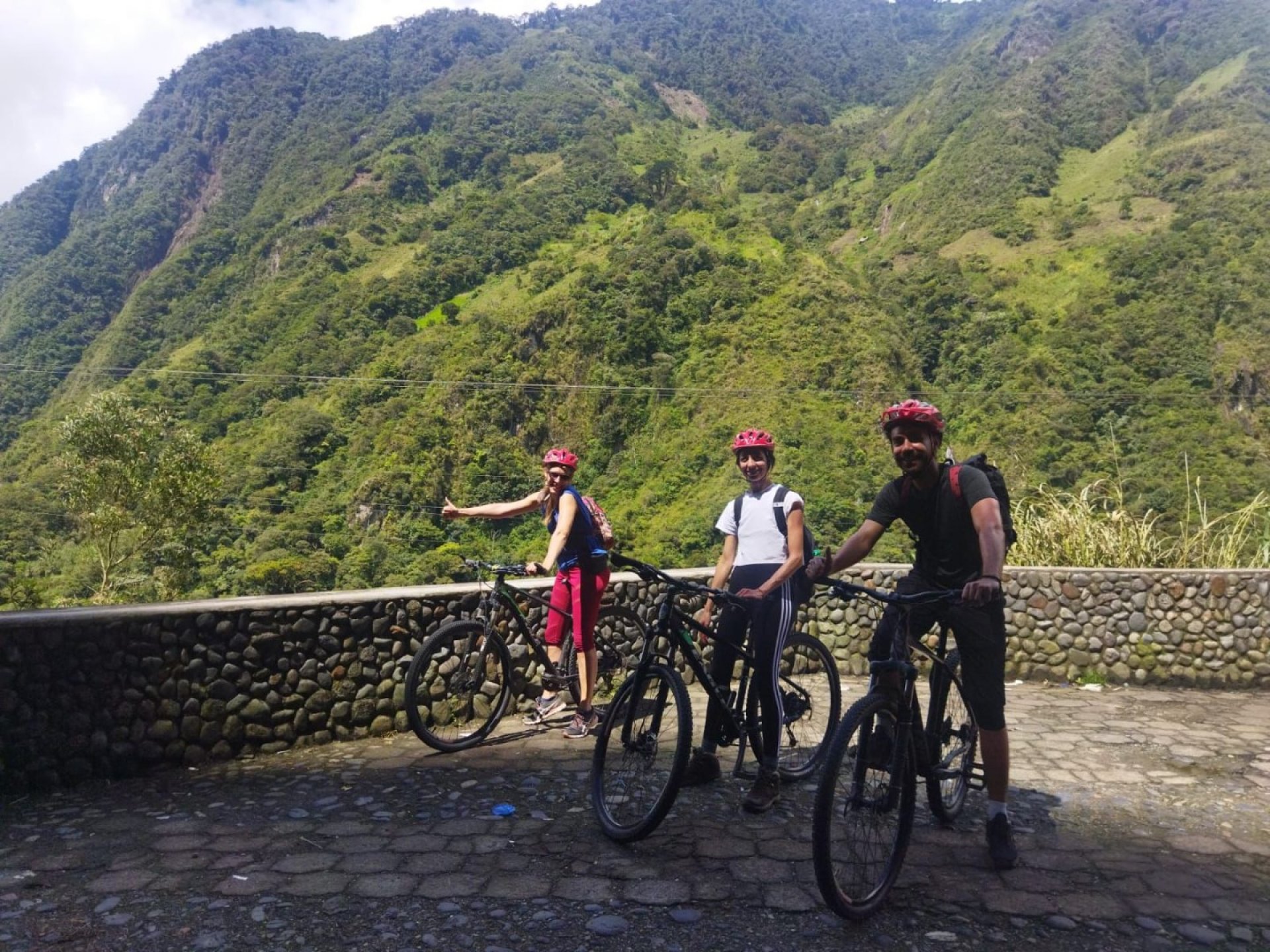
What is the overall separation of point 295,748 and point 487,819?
1654 millimetres

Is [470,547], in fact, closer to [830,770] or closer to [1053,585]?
[1053,585]

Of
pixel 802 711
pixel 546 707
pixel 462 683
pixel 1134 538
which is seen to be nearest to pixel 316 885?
pixel 462 683

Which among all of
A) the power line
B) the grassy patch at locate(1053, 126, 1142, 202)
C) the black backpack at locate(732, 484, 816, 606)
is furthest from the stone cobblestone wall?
the grassy patch at locate(1053, 126, 1142, 202)

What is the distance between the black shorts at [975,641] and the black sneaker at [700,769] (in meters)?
1.18

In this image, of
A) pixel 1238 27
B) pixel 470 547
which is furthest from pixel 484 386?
pixel 1238 27

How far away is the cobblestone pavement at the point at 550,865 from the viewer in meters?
2.80

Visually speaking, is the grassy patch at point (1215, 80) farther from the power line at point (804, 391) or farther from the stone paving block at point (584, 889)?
Result: the stone paving block at point (584, 889)

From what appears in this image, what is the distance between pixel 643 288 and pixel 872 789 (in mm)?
59104

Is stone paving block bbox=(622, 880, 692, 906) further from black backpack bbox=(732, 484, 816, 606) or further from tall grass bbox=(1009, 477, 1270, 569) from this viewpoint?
tall grass bbox=(1009, 477, 1270, 569)

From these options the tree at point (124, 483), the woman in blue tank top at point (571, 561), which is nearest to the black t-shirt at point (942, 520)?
the woman in blue tank top at point (571, 561)

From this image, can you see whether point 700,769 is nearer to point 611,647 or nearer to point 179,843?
point 611,647

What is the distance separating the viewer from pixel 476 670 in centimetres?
501

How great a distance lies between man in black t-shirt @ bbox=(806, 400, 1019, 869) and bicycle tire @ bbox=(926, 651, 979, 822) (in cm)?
18

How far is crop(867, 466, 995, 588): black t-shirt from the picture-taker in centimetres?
332
